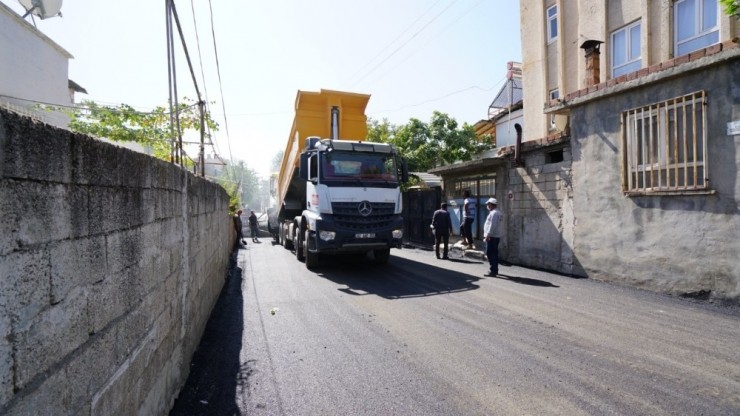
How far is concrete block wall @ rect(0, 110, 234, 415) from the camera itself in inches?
48.2

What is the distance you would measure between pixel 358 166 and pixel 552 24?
36.0 feet

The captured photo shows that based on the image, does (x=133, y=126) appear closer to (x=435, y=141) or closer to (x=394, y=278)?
(x=394, y=278)

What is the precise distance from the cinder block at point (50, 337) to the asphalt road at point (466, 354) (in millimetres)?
1703

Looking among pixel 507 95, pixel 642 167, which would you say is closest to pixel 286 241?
pixel 642 167

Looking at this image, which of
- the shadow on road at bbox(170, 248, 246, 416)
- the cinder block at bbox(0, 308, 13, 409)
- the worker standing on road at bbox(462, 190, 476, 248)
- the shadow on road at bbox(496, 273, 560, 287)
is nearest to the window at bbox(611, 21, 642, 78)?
the worker standing on road at bbox(462, 190, 476, 248)

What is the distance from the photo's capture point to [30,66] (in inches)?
199

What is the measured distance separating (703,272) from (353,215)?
19.7 ft

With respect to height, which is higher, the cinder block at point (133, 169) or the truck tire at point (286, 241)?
the cinder block at point (133, 169)

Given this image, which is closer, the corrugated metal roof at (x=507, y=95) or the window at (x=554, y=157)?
the window at (x=554, y=157)

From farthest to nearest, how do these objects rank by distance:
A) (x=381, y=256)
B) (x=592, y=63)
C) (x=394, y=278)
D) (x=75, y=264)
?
1. (x=381, y=256)
2. (x=592, y=63)
3. (x=394, y=278)
4. (x=75, y=264)

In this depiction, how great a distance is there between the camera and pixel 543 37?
14.5m

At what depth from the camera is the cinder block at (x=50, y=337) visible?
1245mm

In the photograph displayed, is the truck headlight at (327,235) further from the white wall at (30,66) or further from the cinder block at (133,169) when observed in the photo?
the cinder block at (133,169)

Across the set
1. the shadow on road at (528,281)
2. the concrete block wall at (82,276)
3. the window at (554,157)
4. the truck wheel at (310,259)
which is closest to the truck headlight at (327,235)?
the truck wheel at (310,259)
